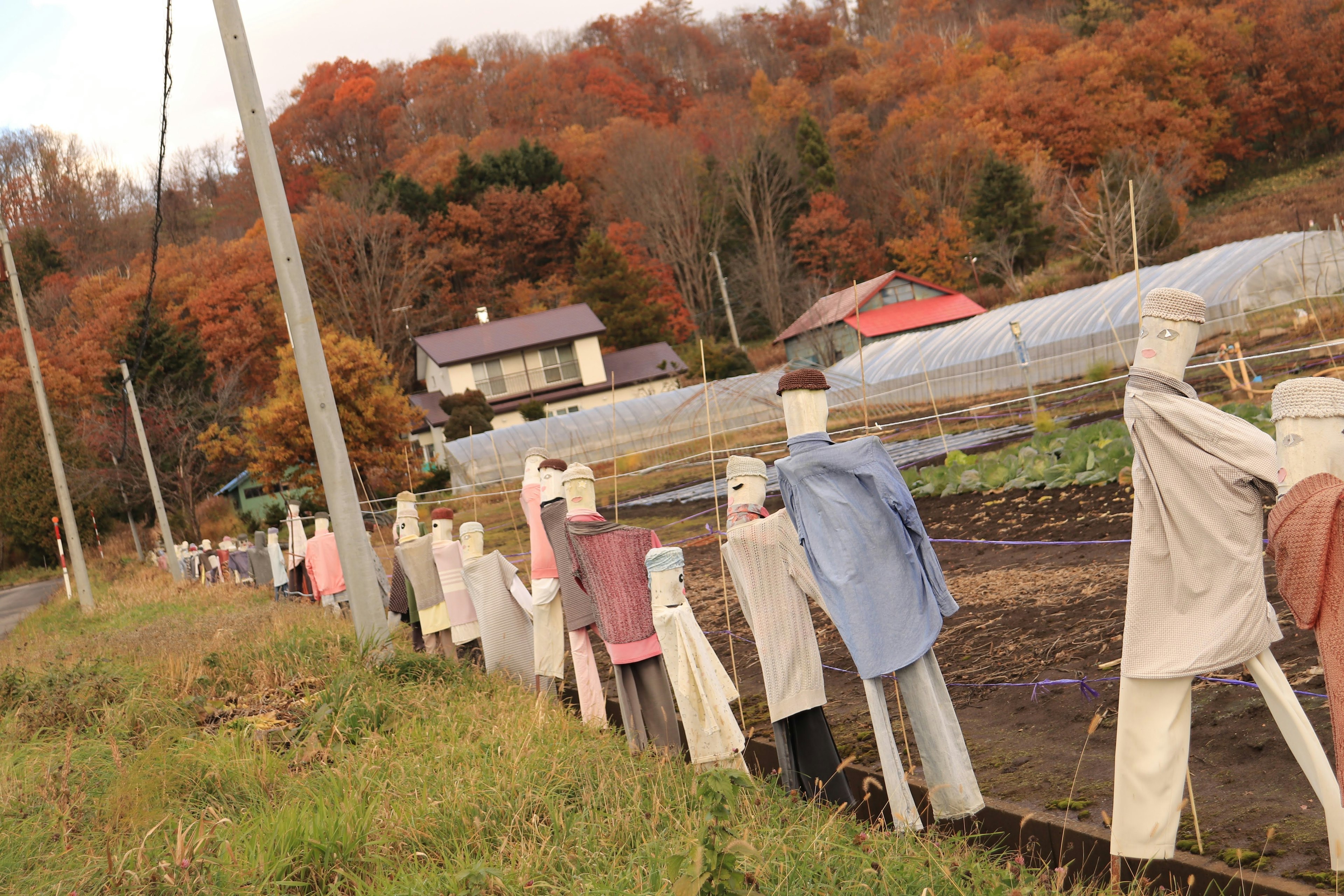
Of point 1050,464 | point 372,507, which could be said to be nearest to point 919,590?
point 1050,464

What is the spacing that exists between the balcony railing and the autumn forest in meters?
3.78

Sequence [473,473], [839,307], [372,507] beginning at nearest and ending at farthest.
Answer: [372,507] < [473,473] < [839,307]

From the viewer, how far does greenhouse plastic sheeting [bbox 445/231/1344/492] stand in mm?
22906

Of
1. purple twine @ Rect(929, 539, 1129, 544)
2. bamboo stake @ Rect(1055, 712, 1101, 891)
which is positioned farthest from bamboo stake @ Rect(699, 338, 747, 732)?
bamboo stake @ Rect(1055, 712, 1101, 891)

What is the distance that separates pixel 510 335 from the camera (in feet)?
140

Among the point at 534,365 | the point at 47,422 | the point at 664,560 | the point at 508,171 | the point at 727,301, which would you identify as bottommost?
the point at 664,560

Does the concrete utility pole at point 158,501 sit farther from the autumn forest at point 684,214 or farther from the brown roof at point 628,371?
the brown roof at point 628,371

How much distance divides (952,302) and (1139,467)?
3969cm

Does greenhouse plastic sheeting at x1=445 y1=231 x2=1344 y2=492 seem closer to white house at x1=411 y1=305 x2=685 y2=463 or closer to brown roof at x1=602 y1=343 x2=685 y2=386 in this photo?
brown roof at x1=602 y1=343 x2=685 y2=386

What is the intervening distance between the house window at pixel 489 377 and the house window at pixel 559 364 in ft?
5.45

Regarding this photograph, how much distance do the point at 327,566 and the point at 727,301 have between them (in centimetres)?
3441

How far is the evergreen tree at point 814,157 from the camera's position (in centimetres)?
4866

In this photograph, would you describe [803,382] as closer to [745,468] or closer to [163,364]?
[745,468]

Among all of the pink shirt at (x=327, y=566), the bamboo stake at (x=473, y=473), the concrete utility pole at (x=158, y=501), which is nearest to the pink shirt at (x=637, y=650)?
the pink shirt at (x=327, y=566)
